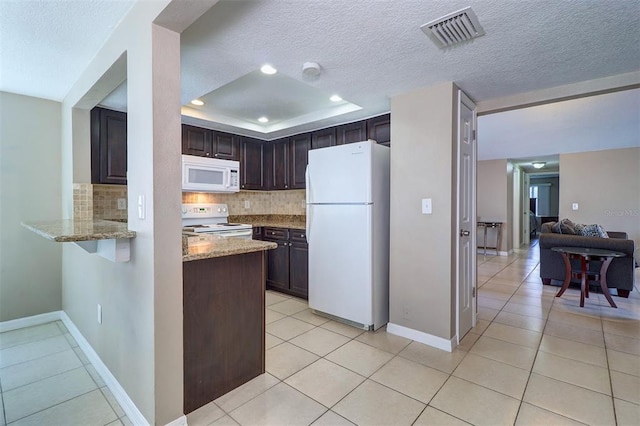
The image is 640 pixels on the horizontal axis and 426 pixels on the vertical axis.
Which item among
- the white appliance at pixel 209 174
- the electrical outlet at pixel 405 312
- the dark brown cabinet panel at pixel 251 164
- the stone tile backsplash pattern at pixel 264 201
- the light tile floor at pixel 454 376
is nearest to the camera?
the light tile floor at pixel 454 376

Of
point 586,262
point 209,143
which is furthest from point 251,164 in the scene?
point 586,262

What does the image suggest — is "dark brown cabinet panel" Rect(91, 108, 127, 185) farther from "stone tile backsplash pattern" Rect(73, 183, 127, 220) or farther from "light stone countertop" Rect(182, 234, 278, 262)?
"light stone countertop" Rect(182, 234, 278, 262)

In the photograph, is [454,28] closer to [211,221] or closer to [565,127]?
[211,221]

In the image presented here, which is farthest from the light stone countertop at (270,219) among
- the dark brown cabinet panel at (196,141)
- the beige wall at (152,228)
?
the beige wall at (152,228)

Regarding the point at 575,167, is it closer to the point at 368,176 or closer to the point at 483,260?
the point at 483,260

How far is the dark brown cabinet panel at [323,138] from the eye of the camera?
12.5ft

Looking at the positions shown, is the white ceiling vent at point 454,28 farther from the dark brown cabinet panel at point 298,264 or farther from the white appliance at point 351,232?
the dark brown cabinet panel at point 298,264

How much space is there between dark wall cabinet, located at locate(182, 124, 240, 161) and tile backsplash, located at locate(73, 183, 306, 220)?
1.91 feet

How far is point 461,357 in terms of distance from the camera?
92.0 inches

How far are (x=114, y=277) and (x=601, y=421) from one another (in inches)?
113

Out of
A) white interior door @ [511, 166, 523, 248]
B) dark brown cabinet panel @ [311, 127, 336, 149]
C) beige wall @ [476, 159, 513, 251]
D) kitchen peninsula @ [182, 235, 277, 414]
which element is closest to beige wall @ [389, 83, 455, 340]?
dark brown cabinet panel @ [311, 127, 336, 149]

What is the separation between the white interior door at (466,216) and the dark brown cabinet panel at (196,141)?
2.94 metres

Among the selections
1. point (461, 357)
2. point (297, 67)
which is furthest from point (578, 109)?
point (297, 67)

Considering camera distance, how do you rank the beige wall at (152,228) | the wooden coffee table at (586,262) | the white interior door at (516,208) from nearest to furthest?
the beige wall at (152,228) < the wooden coffee table at (586,262) < the white interior door at (516,208)
